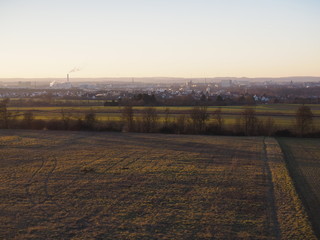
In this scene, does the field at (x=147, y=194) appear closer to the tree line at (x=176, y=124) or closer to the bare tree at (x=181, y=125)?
the tree line at (x=176, y=124)

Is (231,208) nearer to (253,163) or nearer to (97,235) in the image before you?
(97,235)

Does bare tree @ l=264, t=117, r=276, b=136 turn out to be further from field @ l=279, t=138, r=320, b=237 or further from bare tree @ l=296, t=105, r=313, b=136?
field @ l=279, t=138, r=320, b=237

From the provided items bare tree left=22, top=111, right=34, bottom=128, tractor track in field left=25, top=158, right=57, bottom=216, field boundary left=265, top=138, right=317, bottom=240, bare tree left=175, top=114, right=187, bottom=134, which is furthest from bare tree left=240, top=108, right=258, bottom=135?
bare tree left=22, top=111, right=34, bottom=128

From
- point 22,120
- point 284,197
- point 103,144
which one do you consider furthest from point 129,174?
point 22,120

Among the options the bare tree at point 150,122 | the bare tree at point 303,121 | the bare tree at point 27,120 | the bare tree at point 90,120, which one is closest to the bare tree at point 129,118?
the bare tree at point 150,122

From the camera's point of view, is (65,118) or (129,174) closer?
(129,174)

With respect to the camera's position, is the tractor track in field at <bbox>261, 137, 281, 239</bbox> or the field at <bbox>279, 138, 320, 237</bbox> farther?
the field at <bbox>279, 138, 320, 237</bbox>

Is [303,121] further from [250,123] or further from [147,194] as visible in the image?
[147,194]
